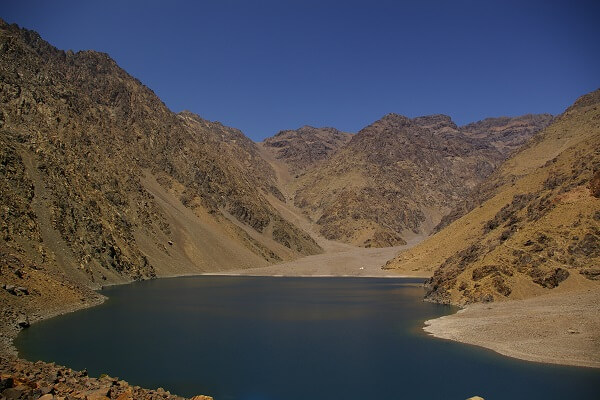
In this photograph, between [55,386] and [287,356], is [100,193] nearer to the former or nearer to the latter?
[287,356]

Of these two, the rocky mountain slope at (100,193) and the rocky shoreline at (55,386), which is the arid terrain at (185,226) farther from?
the rocky mountain slope at (100,193)

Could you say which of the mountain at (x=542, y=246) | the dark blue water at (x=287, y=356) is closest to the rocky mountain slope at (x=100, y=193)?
the dark blue water at (x=287, y=356)

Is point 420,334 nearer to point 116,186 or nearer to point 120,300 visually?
point 120,300

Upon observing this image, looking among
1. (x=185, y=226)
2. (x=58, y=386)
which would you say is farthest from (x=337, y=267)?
(x=58, y=386)

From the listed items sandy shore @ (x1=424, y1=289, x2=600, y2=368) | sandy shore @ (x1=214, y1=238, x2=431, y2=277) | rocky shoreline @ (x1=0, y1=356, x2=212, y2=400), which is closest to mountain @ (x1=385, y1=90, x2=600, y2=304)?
sandy shore @ (x1=424, y1=289, x2=600, y2=368)

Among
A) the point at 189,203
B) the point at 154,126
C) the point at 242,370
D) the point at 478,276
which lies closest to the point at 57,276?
the point at 242,370

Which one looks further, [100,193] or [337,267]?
[337,267]
